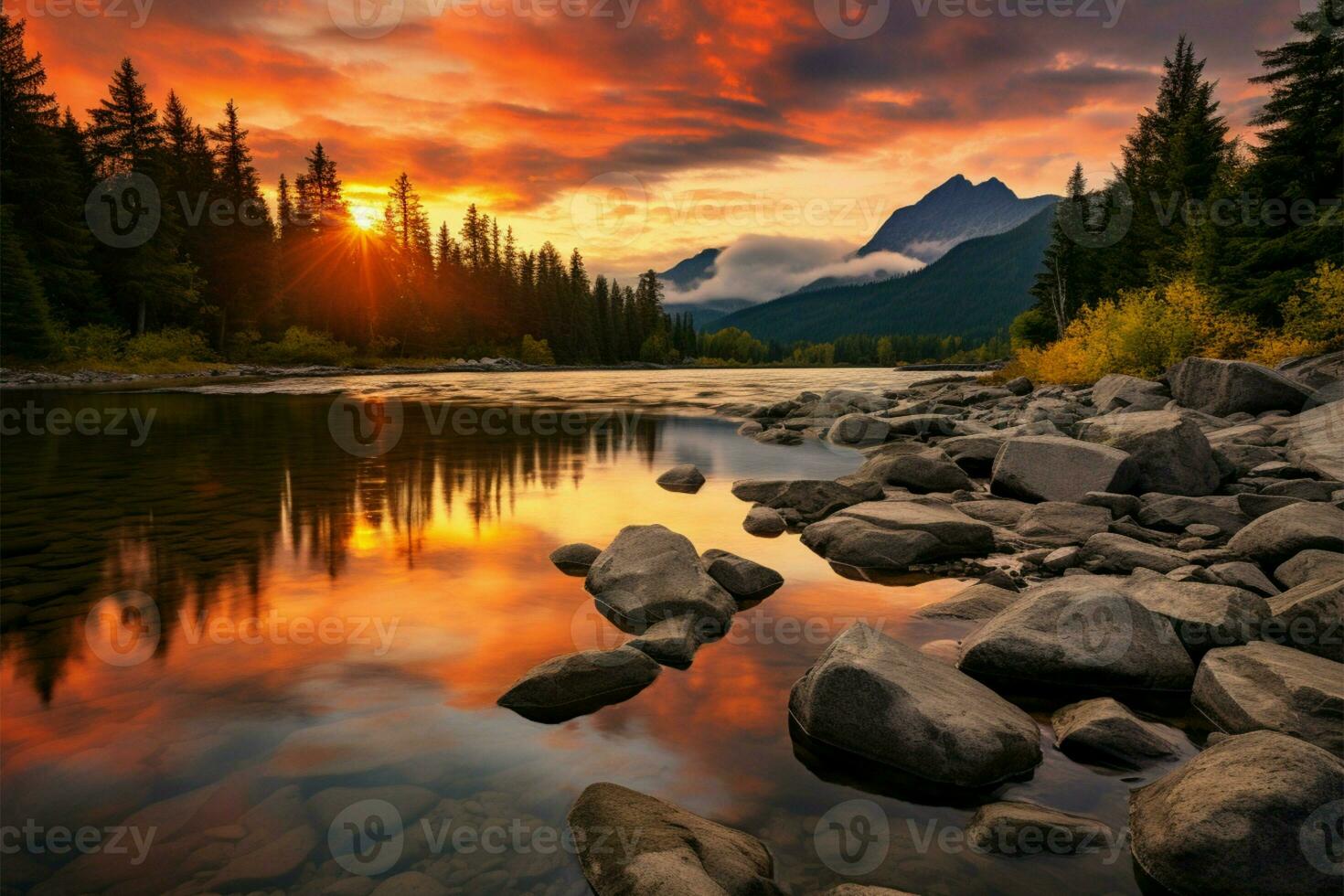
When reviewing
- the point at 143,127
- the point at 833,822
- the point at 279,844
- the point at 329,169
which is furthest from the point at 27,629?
the point at 329,169

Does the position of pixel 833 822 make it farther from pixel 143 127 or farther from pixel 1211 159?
pixel 143 127

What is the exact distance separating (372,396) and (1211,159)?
51.6 metres

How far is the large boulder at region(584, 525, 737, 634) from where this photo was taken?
686 cm

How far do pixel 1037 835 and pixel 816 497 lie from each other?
782 cm

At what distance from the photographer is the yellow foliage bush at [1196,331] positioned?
20.6m

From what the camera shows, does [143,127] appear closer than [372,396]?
No

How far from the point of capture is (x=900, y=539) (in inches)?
344

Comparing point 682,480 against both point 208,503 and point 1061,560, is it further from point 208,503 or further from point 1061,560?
point 208,503

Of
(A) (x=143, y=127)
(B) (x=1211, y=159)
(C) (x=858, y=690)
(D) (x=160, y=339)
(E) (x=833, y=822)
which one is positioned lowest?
(E) (x=833, y=822)

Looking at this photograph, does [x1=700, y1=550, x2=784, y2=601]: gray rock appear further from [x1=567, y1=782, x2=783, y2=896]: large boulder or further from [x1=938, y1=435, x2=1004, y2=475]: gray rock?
[x1=938, y1=435, x2=1004, y2=475]: gray rock

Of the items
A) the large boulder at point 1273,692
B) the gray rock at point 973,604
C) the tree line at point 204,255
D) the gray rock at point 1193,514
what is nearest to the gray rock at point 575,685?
the gray rock at point 973,604

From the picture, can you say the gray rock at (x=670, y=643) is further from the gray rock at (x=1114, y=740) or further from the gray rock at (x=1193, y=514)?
the gray rock at (x=1193, y=514)

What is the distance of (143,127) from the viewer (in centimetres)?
5538

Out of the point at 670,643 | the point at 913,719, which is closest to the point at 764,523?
the point at 670,643
